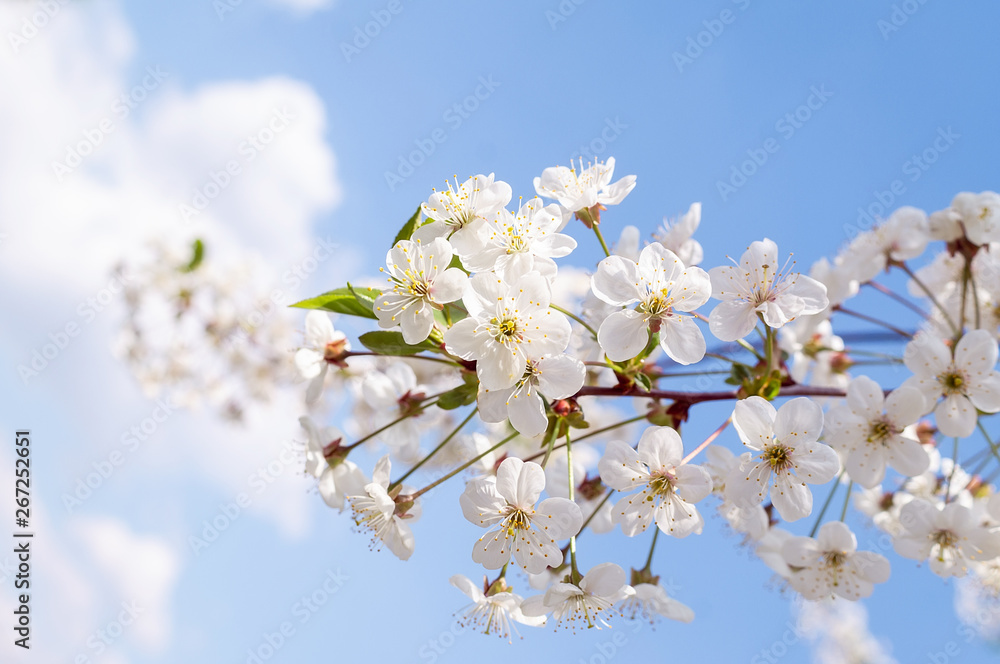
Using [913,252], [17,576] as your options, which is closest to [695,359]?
[913,252]

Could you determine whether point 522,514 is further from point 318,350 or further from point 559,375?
point 318,350

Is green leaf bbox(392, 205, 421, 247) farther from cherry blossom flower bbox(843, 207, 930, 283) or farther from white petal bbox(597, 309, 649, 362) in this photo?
cherry blossom flower bbox(843, 207, 930, 283)

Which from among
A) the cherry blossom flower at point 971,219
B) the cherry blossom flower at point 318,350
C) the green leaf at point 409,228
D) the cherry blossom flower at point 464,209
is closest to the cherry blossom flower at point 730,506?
the cherry blossom flower at point 464,209

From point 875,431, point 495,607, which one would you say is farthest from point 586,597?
point 875,431

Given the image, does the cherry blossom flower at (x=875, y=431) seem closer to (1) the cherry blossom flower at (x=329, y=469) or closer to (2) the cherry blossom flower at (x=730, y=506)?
(2) the cherry blossom flower at (x=730, y=506)

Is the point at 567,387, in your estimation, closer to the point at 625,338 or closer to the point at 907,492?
the point at 625,338

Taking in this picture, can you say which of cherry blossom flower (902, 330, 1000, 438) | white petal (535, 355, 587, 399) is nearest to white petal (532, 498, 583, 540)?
white petal (535, 355, 587, 399)
